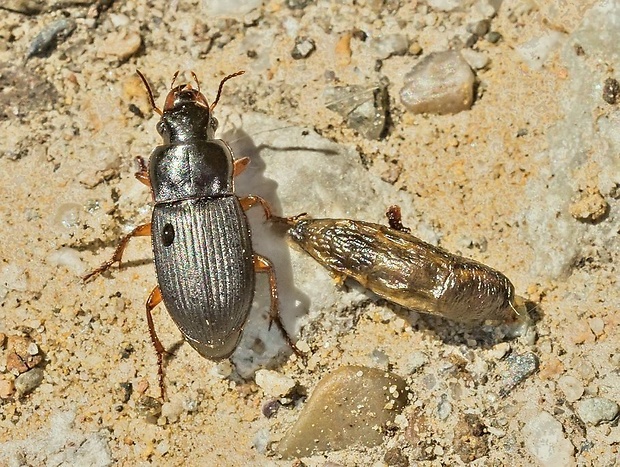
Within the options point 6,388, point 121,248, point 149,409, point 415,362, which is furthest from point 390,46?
point 6,388

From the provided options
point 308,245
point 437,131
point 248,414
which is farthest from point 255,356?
point 437,131

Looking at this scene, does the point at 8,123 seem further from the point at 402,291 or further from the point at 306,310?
the point at 402,291

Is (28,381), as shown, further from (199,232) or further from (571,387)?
(571,387)

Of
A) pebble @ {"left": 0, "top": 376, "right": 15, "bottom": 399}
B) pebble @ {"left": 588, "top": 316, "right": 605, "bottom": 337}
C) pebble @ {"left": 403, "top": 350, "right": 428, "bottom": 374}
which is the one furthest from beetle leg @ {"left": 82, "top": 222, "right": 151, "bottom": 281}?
pebble @ {"left": 588, "top": 316, "right": 605, "bottom": 337}

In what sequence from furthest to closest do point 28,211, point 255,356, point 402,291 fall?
1. point 28,211
2. point 255,356
3. point 402,291

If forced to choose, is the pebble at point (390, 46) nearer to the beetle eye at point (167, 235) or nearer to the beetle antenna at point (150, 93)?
the beetle antenna at point (150, 93)
